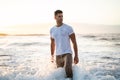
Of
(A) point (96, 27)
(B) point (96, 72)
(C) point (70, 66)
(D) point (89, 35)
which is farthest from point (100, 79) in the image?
(A) point (96, 27)

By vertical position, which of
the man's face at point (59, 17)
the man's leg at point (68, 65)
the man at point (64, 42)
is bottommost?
the man's leg at point (68, 65)

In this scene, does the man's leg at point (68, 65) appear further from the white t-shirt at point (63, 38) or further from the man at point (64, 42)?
Result: the white t-shirt at point (63, 38)

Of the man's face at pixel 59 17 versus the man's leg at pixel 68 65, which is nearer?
the man's leg at pixel 68 65

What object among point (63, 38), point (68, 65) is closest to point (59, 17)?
point (63, 38)

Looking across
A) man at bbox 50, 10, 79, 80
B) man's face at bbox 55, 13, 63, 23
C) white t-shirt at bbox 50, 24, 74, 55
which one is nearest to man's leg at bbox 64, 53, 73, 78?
man at bbox 50, 10, 79, 80

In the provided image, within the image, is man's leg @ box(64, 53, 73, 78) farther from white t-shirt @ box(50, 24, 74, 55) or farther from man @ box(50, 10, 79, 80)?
white t-shirt @ box(50, 24, 74, 55)

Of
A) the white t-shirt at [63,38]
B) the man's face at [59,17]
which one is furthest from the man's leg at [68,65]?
the man's face at [59,17]

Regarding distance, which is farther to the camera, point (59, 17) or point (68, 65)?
point (59, 17)

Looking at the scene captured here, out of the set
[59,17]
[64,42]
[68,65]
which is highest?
[59,17]

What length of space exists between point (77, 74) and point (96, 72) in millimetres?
2437

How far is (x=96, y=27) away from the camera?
2761cm

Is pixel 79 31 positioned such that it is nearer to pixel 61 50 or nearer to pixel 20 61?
pixel 20 61

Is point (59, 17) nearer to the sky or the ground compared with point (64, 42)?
nearer to the sky

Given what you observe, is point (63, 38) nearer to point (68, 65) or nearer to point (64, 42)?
point (64, 42)
